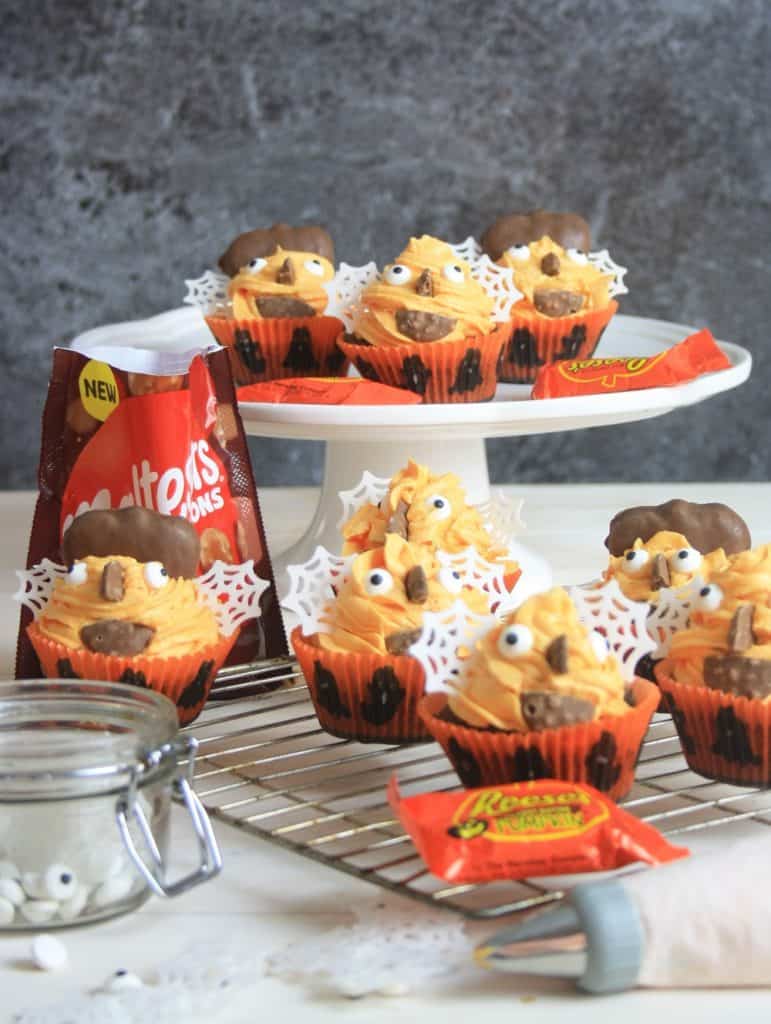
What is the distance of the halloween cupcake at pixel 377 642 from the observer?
51.9 inches

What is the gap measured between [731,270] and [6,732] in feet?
7.17

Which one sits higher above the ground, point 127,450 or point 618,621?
point 127,450

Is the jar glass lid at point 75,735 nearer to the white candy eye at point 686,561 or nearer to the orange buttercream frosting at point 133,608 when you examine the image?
the orange buttercream frosting at point 133,608

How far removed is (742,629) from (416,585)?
269 millimetres

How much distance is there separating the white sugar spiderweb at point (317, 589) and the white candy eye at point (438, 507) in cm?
9

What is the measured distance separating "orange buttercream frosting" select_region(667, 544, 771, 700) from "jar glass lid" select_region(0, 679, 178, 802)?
399mm

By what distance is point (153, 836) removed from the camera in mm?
1046

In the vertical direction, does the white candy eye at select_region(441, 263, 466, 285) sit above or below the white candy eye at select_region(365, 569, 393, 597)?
above

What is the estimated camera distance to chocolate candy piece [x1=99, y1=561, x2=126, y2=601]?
129 centimetres

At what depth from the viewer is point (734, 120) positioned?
295cm

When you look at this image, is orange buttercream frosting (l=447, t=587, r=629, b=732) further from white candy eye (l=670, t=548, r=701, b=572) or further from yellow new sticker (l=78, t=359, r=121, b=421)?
yellow new sticker (l=78, t=359, r=121, b=421)

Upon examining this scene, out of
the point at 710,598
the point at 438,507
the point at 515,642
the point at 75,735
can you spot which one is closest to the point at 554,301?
the point at 438,507

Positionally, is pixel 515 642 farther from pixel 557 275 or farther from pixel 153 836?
pixel 557 275

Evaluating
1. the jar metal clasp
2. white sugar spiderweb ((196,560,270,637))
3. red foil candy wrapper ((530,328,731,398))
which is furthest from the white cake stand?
the jar metal clasp
